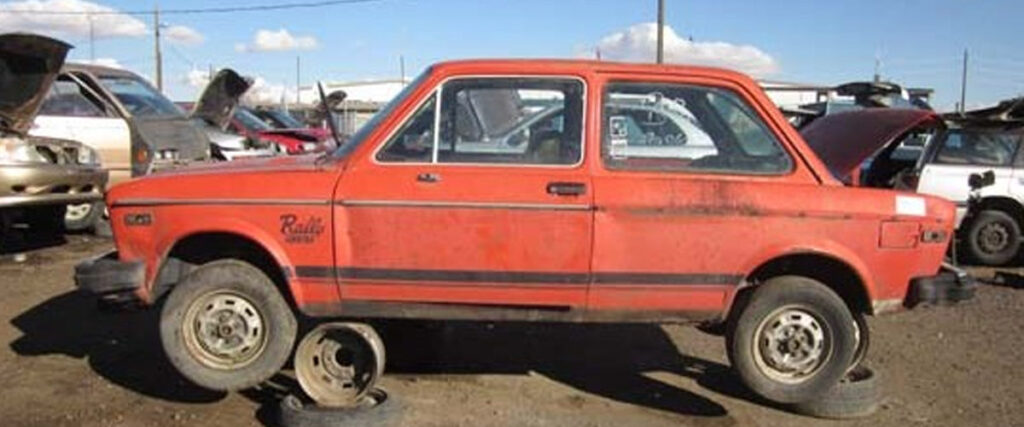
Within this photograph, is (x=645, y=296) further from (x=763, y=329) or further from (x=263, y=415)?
(x=263, y=415)

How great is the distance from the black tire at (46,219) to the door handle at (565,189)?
317 inches

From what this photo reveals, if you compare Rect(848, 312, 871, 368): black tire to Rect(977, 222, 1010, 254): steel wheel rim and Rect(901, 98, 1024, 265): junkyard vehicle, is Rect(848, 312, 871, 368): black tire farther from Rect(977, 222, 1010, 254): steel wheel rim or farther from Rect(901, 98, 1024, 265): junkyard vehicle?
Rect(977, 222, 1010, 254): steel wheel rim

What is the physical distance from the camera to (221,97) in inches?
569

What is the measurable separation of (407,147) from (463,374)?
5.24 feet

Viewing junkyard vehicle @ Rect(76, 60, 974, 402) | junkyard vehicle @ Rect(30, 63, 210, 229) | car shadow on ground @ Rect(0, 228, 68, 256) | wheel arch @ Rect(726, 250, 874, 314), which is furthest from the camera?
junkyard vehicle @ Rect(30, 63, 210, 229)

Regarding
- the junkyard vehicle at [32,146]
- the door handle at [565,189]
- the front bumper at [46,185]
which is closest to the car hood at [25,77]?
the junkyard vehicle at [32,146]

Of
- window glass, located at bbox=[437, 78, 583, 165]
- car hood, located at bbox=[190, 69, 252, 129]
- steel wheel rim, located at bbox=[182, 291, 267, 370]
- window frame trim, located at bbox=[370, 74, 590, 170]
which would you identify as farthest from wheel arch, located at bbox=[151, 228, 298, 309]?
car hood, located at bbox=[190, 69, 252, 129]

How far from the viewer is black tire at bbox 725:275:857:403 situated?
204 inches

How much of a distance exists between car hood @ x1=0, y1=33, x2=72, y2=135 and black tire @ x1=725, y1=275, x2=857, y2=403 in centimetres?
683

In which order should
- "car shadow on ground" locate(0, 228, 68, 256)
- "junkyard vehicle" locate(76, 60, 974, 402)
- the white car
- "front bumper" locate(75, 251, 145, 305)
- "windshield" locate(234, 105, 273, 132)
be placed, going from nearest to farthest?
"junkyard vehicle" locate(76, 60, 974, 402), "front bumper" locate(75, 251, 145, 305), "car shadow on ground" locate(0, 228, 68, 256), the white car, "windshield" locate(234, 105, 273, 132)

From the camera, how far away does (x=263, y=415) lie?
5.31 metres

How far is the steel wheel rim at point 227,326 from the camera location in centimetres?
521

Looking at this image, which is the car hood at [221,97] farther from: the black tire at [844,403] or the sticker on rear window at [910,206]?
the sticker on rear window at [910,206]

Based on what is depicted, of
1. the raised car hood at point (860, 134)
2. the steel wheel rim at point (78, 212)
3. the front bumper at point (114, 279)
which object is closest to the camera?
the front bumper at point (114, 279)
